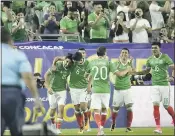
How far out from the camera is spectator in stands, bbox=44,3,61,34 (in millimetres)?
17562

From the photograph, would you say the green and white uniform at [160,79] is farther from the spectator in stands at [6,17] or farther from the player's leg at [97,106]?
the spectator in stands at [6,17]

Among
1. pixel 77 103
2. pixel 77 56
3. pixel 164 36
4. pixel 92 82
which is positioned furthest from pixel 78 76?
pixel 164 36

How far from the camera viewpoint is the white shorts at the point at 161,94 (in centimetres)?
1547

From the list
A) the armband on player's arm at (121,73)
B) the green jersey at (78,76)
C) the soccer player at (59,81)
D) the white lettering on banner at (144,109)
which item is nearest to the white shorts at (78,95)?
the green jersey at (78,76)

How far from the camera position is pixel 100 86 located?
15125mm

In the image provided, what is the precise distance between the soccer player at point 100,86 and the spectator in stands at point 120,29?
2579mm

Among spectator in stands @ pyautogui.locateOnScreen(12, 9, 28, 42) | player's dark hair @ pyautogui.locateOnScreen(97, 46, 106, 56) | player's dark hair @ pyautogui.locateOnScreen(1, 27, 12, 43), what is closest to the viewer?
player's dark hair @ pyautogui.locateOnScreen(1, 27, 12, 43)

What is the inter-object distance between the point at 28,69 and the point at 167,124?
955 centimetres

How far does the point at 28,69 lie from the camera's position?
27.0 feet

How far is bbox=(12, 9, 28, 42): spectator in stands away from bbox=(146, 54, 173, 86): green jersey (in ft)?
12.2

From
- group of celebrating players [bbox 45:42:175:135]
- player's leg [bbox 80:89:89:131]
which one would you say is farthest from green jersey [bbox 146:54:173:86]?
player's leg [bbox 80:89:89:131]

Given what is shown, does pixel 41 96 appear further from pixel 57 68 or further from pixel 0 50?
pixel 0 50

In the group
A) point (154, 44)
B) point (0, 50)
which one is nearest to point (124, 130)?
point (154, 44)

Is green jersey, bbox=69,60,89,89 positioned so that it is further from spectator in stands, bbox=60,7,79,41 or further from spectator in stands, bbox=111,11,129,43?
spectator in stands, bbox=111,11,129,43
